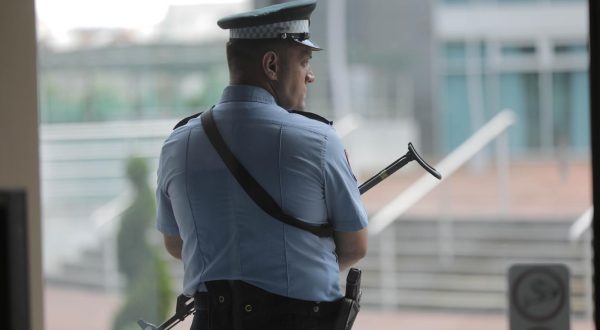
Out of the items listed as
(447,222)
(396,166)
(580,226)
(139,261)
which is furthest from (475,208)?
(396,166)

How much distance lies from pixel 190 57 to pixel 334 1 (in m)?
0.76

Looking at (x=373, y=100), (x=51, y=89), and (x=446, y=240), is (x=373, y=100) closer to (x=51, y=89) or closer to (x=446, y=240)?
(x=446, y=240)

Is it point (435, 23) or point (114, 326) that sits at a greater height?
point (435, 23)

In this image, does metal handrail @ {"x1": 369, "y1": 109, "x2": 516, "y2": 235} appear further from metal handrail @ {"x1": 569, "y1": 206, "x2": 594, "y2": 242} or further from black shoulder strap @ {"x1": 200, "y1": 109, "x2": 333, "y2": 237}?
black shoulder strap @ {"x1": 200, "y1": 109, "x2": 333, "y2": 237}

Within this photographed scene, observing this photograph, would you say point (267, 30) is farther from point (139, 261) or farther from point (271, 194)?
point (139, 261)

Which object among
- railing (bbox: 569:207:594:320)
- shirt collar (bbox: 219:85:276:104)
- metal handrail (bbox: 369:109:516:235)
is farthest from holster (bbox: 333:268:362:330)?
railing (bbox: 569:207:594:320)

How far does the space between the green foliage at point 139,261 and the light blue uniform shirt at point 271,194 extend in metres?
2.30

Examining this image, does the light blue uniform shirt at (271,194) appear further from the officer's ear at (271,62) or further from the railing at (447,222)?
the railing at (447,222)

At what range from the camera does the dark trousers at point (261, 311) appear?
192cm

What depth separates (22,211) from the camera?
4.32 ft

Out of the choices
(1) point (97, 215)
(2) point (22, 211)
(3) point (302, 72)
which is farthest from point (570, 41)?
(2) point (22, 211)

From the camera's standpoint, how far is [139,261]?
4465 mm

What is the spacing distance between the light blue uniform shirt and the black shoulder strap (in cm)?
1

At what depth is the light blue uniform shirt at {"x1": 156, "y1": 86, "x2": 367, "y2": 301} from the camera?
191 cm
